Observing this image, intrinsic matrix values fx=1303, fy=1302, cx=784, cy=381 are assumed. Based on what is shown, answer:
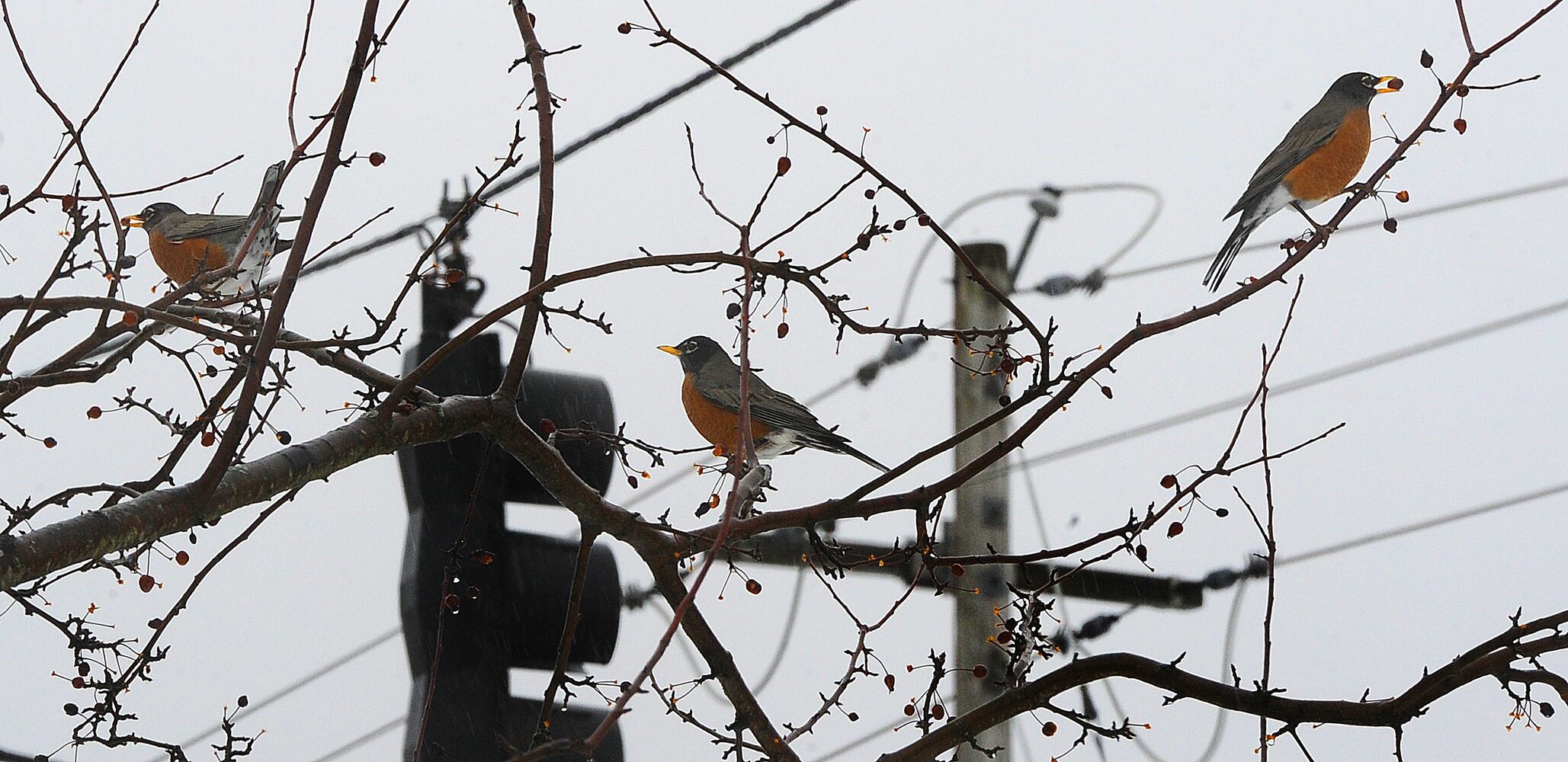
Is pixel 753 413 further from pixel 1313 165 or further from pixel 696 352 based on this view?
pixel 1313 165

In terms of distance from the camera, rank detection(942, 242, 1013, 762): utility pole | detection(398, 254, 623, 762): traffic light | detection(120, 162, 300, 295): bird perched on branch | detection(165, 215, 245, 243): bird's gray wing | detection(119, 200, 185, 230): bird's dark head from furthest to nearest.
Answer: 1. detection(942, 242, 1013, 762): utility pole
2. detection(119, 200, 185, 230): bird's dark head
3. detection(165, 215, 245, 243): bird's gray wing
4. detection(120, 162, 300, 295): bird perched on branch
5. detection(398, 254, 623, 762): traffic light

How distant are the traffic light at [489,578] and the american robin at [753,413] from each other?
0.44 metres

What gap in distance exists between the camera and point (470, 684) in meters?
1.81

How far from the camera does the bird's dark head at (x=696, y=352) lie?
8.38 ft

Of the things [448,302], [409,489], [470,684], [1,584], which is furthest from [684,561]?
[1,584]

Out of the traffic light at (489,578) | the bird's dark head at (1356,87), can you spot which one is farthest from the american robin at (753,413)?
the bird's dark head at (1356,87)

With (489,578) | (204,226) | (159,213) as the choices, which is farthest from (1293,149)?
(159,213)

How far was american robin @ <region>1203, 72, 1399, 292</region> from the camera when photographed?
6.41 ft

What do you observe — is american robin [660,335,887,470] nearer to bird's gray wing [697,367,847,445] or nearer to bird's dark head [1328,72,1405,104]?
bird's gray wing [697,367,847,445]

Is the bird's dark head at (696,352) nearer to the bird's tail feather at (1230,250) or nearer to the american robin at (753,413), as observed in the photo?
the american robin at (753,413)

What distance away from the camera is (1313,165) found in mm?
1963

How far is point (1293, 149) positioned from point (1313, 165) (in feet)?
0.25

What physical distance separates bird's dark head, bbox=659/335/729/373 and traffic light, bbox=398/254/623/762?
574 millimetres

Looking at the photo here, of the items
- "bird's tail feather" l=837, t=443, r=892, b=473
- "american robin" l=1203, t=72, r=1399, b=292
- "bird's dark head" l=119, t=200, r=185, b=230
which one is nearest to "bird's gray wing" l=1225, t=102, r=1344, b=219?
"american robin" l=1203, t=72, r=1399, b=292
